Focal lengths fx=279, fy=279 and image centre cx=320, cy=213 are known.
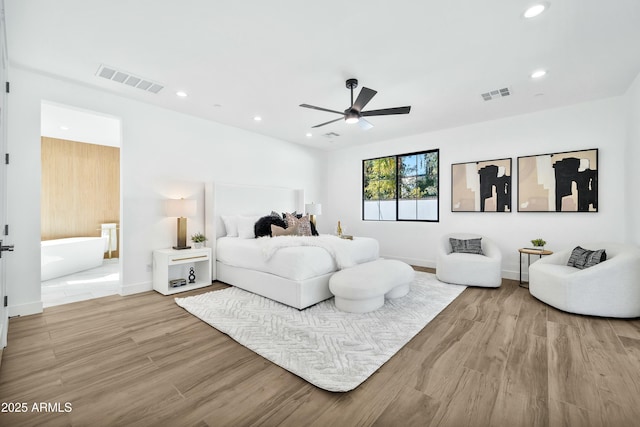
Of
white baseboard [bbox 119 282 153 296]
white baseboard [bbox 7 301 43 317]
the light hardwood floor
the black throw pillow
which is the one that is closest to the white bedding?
the black throw pillow

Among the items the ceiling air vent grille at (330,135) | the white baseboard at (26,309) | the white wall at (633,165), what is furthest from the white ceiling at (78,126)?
the white wall at (633,165)

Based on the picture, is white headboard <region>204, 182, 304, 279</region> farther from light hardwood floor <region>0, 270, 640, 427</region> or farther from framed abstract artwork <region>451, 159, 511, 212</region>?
framed abstract artwork <region>451, 159, 511, 212</region>

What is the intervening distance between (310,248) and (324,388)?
178cm

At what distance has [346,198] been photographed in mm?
7039

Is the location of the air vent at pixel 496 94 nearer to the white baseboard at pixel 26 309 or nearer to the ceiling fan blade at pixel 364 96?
the ceiling fan blade at pixel 364 96

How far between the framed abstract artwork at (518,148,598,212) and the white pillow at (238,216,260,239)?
446 centimetres

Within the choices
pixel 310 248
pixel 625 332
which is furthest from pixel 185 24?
pixel 625 332

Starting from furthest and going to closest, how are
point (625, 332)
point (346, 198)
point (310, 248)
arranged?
point (346, 198)
point (310, 248)
point (625, 332)

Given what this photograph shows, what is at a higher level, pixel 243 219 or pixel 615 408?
pixel 243 219

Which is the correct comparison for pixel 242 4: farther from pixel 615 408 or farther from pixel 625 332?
pixel 625 332

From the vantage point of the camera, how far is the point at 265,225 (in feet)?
15.1

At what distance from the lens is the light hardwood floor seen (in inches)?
63.2

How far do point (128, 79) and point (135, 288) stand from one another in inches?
A: 108

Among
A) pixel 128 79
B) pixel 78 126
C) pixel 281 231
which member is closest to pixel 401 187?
pixel 281 231
